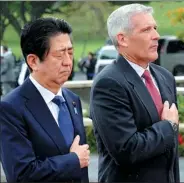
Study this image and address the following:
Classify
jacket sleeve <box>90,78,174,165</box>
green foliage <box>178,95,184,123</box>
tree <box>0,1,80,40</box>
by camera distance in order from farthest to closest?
1. tree <box>0,1,80,40</box>
2. green foliage <box>178,95,184,123</box>
3. jacket sleeve <box>90,78,174,165</box>

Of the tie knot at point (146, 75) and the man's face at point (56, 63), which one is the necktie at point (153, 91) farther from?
the man's face at point (56, 63)

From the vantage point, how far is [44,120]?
8.25 ft

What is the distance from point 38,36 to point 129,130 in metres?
0.56

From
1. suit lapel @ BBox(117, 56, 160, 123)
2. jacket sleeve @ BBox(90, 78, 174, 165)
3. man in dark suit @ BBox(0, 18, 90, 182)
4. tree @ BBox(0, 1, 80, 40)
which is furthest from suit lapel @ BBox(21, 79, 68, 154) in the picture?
tree @ BBox(0, 1, 80, 40)

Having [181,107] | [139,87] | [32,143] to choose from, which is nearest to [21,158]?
[32,143]

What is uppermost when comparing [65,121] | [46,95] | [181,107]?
[46,95]

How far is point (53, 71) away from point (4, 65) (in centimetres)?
1349

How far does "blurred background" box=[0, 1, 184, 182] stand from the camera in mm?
8703

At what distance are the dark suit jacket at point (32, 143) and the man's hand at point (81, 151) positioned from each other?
2 cm

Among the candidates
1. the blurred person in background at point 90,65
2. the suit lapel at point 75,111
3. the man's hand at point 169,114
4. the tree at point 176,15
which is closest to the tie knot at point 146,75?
the man's hand at point 169,114

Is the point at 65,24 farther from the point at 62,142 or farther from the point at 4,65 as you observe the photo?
the point at 4,65

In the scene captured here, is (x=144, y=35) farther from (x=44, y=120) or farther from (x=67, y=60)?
(x=44, y=120)

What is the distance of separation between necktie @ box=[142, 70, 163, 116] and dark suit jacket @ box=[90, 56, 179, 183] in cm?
3

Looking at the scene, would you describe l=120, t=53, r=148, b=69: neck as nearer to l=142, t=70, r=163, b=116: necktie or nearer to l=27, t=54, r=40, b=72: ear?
l=142, t=70, r=163, b=116: necktie
